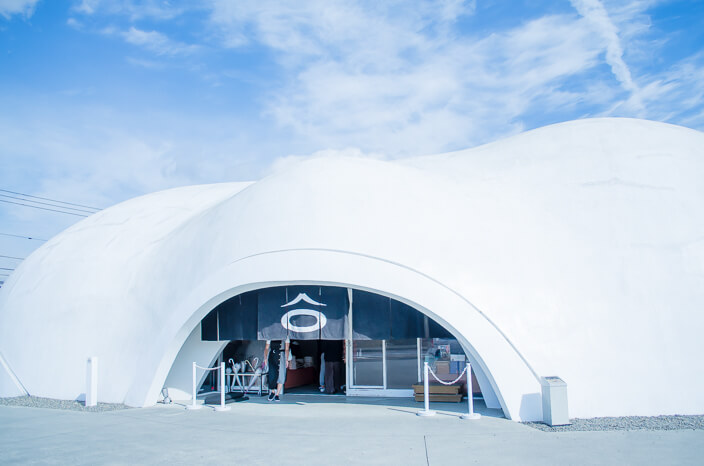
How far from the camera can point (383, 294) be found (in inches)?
363

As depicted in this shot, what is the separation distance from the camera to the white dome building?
28.1 feet

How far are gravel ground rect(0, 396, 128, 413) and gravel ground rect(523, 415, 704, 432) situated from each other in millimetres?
7875

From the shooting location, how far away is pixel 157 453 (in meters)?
6.93

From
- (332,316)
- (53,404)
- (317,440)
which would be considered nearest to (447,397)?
(332,316)

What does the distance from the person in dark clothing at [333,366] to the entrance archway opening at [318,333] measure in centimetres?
5

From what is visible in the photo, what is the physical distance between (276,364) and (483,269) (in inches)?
212

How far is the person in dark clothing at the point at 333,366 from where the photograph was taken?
12383mm

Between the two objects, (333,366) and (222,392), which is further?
(333,366)

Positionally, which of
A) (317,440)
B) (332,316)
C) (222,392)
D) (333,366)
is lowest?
(317,440)

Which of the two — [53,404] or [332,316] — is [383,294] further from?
[53,404]

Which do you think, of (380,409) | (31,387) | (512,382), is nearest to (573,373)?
(512,382)

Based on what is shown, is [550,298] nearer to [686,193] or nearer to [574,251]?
[574,251]

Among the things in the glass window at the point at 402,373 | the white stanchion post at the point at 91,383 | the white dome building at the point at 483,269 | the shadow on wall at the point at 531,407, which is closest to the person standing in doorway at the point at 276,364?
Result: the white dome building at the point at 483,269

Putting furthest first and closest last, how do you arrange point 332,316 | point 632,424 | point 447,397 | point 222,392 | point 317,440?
1. point 447,397
2. point 222,392
3. point 332,316
4. point 632,424
5. point 317,440
